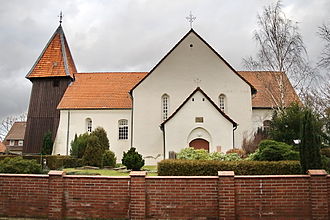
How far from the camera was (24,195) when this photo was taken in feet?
31.6

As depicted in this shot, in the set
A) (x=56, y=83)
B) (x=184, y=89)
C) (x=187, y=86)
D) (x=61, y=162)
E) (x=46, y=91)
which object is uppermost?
(x=56, y=83)

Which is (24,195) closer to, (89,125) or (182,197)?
(182,197)

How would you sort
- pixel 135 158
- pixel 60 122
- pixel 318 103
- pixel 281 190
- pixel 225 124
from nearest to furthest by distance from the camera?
pixel 281 190, pixel 135 158, pixel 225 124, pixel 318 103, pixel 60 122

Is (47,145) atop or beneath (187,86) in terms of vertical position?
beneath

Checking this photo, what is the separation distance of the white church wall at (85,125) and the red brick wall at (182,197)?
1991 centimetres

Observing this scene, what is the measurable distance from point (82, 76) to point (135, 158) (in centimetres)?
1724

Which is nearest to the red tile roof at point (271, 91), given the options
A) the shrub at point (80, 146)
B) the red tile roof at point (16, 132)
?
the shrub at point (80, 146)

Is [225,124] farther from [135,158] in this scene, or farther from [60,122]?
[60,122]

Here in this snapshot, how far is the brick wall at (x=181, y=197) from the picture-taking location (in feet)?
29.9

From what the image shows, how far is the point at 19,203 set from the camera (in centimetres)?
964

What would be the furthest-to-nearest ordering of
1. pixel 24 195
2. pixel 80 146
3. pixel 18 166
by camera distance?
pixel 80 146 → pixel 18 166 → pixel 24 195

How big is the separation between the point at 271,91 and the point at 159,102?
866cm

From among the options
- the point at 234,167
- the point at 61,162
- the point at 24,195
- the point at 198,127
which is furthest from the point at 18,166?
the point at 198,127

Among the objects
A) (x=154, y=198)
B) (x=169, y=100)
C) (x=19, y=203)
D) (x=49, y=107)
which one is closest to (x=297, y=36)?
(x=169, y=100)
